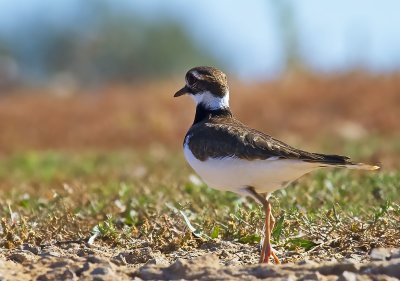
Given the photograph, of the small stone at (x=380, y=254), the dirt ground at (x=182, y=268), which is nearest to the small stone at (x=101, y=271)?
the dirt ground at (x=182, y=268)

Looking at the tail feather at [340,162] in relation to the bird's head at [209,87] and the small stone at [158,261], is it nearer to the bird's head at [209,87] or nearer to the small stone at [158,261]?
the small stone at [158,261]

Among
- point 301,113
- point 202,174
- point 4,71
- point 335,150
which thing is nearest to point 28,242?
point 202,174

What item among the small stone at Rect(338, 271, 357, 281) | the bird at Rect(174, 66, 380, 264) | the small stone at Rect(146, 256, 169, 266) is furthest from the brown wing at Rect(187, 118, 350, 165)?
the small stone at Rect(338, 271, 357, 281)

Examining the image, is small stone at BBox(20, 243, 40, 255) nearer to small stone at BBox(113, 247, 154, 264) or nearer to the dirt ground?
the dirt ground

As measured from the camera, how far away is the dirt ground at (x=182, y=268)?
14.8ft

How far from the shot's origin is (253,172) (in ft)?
17.2

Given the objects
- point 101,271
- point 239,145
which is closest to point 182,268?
point 101,271

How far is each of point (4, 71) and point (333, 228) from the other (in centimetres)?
3083

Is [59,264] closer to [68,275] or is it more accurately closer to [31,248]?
[68,275]

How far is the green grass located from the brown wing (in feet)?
1.79

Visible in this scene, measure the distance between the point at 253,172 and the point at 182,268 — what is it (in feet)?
2.78

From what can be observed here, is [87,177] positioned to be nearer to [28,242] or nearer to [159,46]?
[28,242]

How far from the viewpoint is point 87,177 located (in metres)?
11.3

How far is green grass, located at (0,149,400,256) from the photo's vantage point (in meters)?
5.71
